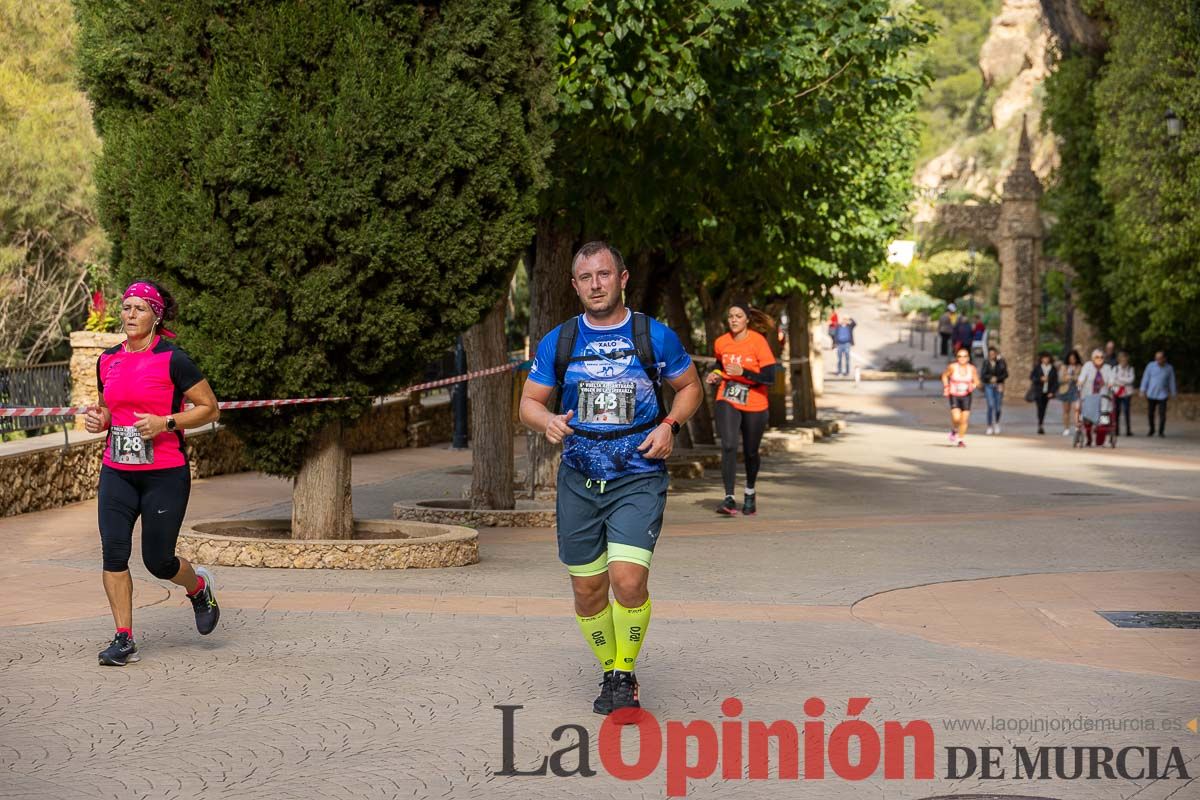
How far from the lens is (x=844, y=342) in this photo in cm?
5781

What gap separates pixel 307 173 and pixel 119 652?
4194 mm

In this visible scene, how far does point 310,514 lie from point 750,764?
635 cm

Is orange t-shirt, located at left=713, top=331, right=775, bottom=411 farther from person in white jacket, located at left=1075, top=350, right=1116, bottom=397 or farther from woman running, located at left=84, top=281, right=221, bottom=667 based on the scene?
person in white jacket, located at left=1075, top=350, right=1116, bottom=397

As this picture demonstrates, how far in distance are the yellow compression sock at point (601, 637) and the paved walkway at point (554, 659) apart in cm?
23

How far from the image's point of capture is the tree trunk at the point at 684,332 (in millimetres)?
24562

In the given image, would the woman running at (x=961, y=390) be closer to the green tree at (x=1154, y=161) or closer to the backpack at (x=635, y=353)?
the green tree at (x=1154, y=161)

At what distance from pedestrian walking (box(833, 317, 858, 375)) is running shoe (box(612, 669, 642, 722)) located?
51032 mm

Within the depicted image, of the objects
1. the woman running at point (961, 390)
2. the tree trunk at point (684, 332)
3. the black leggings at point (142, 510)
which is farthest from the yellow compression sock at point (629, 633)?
the woman running at point (961, 390)

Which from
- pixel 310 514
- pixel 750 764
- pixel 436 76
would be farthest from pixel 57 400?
pixel 750 764

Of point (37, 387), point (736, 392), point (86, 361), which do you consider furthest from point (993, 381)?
point (37, 387)

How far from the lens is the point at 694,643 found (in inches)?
327

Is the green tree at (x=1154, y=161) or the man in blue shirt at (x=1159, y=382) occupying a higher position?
the green tree at (x=1154, y=161)

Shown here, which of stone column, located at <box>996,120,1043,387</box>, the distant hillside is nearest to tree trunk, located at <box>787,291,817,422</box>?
stone column, located at <box>996,120,1043,387</box>

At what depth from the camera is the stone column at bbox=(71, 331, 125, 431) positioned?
59.1 feet
